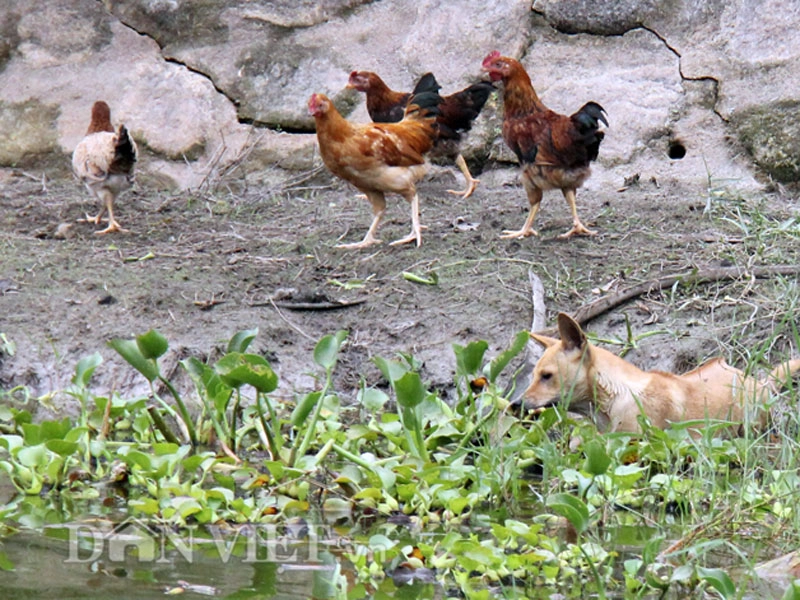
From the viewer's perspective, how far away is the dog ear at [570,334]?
17.8ft

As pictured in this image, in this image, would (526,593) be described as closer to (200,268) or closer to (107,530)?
(107,530)

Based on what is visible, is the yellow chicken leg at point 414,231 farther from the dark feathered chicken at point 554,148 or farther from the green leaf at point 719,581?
the green leaf at point 719,581

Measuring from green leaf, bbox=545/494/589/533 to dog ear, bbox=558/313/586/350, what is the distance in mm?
1747

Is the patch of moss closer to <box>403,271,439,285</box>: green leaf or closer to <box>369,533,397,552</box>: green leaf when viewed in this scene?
<box>403,271,439,285</box>: green leaf

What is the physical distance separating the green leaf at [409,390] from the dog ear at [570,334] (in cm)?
91

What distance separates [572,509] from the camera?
361 cm

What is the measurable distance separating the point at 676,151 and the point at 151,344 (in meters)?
5.94

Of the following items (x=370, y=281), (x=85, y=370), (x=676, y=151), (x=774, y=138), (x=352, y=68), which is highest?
(x=352, y=68)

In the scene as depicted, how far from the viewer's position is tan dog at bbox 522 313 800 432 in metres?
5.52

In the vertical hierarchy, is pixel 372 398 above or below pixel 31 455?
below

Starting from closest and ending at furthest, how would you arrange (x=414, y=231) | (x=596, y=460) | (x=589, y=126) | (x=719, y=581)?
(x=719, y=581)
(x=596, y=460)
(x=589, y=126)
(x=414, y=231)

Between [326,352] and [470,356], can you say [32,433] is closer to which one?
[326,352]

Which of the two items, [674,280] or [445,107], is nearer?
[674,280]

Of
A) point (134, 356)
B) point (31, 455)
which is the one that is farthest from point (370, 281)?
point (31, 455)
